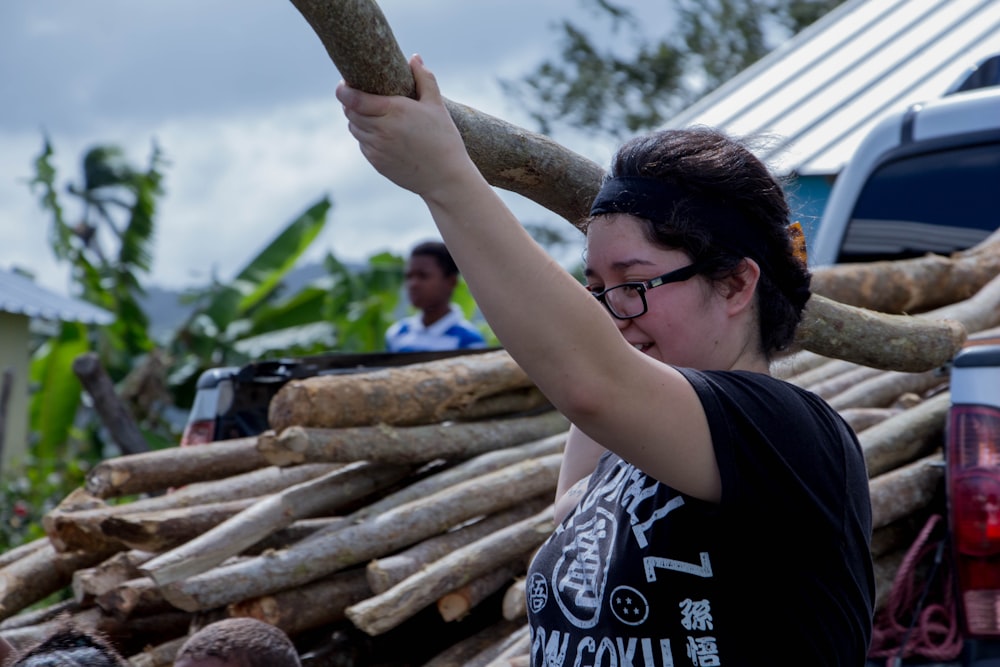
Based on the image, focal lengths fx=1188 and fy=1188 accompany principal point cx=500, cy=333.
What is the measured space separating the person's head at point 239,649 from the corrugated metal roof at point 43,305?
11.2m

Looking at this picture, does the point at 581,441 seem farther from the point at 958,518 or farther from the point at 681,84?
the point at 681,84

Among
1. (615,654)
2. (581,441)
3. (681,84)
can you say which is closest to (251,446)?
(581,441)

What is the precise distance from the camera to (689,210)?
1.65 m

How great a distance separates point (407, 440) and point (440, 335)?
2848 millimetres

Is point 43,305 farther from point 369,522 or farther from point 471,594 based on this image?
point 471,594

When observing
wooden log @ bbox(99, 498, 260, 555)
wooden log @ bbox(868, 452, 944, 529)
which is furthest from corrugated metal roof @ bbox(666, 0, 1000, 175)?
wooden log @ bbox(99, 498, 260, 555)

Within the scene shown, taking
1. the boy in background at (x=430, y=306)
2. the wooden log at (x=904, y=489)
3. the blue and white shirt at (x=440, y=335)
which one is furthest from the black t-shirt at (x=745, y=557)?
the boy in background at (x=430, y=306)

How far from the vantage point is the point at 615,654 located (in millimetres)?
1617

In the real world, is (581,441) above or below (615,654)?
above

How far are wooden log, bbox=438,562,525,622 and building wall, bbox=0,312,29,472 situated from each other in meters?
12.7

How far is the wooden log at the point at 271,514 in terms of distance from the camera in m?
3.07

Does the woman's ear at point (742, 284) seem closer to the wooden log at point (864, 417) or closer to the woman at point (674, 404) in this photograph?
the woman at point (674, 404)

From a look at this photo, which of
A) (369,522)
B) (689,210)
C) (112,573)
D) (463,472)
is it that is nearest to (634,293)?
(689,210)

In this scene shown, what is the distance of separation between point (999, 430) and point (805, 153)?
5407 millimetres
